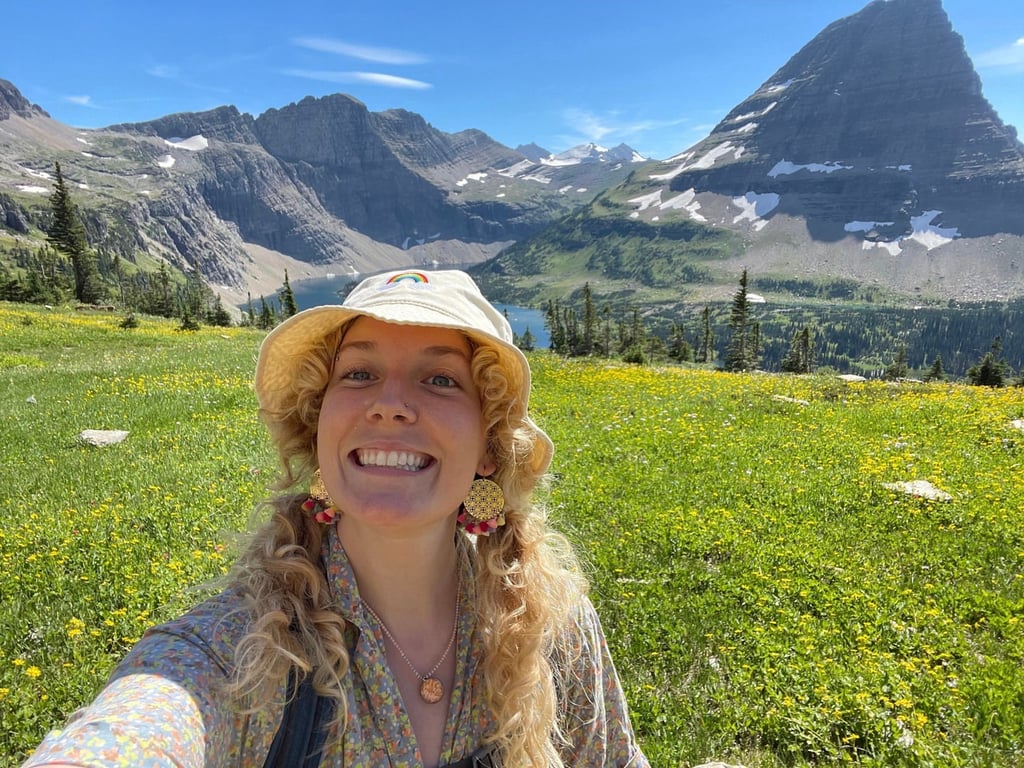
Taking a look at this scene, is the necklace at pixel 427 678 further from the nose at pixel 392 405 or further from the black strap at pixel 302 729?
the nose at pixel 392 405

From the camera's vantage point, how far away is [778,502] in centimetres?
952

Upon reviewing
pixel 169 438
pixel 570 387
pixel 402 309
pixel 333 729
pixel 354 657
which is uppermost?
pixel 402 309

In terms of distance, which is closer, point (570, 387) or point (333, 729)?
point (333, 729)

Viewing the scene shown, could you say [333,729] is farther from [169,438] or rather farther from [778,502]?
[169,438]

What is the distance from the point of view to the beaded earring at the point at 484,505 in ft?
9.73

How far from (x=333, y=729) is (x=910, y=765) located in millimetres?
4780

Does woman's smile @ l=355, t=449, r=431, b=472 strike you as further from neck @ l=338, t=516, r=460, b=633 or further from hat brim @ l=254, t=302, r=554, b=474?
hat brim @ l=254, t=302, r=554, b=474

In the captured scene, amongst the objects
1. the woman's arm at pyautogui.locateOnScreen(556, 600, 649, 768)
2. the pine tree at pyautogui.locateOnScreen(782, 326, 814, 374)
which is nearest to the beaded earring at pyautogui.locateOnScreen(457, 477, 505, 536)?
the woman's arm at pyautogui.locateOnScreen(556, 600, 649, 768)

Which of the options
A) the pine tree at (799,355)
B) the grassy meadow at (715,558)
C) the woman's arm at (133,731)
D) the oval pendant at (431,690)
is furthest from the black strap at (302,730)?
the pine tree at (799,355)

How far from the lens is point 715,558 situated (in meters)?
7.90

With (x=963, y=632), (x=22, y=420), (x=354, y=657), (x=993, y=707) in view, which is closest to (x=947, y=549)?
(x=963, y=632)

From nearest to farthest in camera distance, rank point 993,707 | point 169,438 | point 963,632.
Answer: point 993,707 < point 963,632 < point 169,438

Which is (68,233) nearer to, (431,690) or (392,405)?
(392,405)

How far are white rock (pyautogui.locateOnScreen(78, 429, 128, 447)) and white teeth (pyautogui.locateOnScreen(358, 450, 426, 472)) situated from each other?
11622 millimetres
